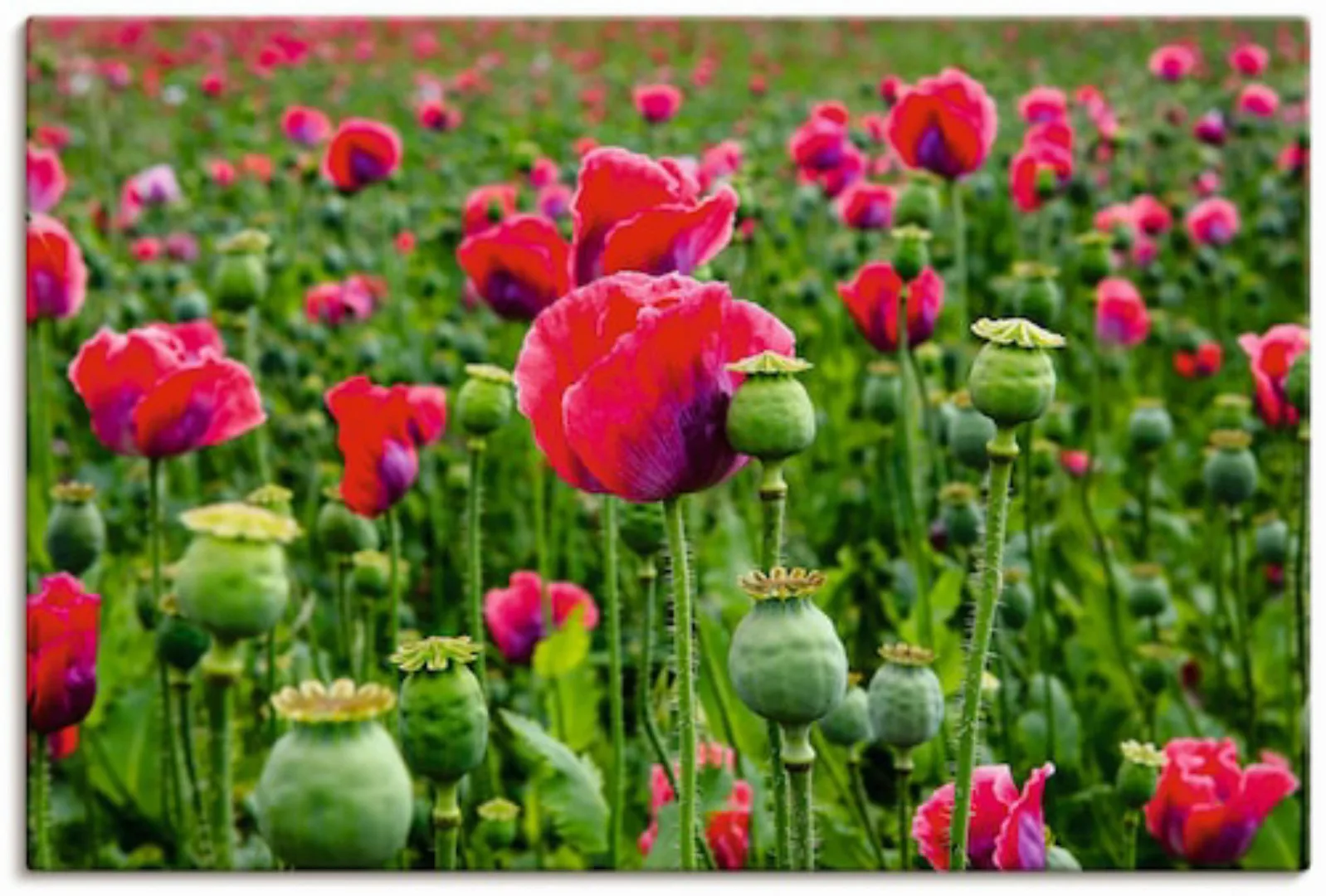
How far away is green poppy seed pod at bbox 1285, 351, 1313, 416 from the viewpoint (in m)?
1.29

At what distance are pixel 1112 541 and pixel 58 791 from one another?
1089 millimetres

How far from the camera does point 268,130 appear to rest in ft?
10.9

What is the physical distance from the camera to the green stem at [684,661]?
2.34 ft

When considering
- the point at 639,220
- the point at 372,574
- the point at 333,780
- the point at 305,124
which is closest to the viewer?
the point at 333,780

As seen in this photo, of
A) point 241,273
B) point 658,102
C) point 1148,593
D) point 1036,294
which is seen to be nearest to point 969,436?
point 1036,294

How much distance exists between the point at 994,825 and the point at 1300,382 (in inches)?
21.4

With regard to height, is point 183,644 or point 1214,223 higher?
point 1214,223

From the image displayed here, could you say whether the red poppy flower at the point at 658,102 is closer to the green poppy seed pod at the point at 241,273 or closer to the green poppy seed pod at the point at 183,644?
the green poppy seed pod at the point at 241,273

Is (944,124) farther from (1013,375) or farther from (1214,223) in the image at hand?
(1214,223)

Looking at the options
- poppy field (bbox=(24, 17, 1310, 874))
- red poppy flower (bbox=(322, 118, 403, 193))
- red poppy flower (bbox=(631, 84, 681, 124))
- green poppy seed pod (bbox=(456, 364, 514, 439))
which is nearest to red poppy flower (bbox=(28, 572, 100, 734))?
poppy field (bbox=(24, 17, 1310, 874))

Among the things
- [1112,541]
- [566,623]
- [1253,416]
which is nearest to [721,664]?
[566,623]

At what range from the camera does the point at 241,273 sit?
1.34 m

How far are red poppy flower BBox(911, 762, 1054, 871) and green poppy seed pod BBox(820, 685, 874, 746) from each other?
4.0 inches
